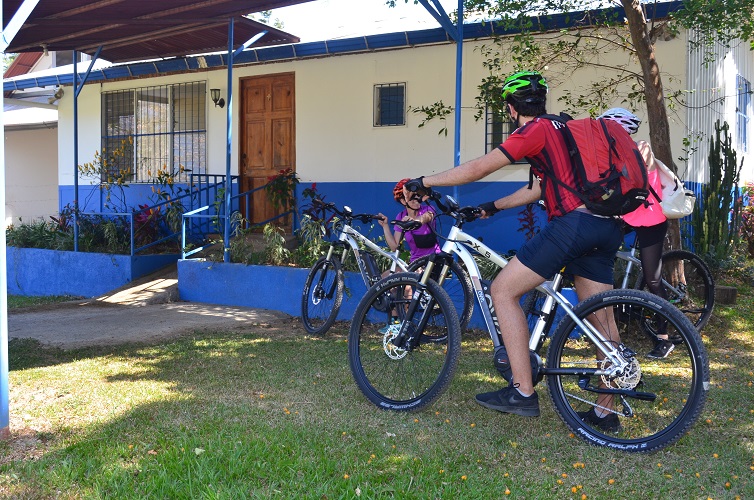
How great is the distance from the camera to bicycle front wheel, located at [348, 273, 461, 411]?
13.4 ft

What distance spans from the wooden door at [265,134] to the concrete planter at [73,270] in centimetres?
173

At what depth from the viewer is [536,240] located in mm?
3717

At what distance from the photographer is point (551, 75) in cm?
933

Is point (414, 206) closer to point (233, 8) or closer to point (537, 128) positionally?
point (537, 128)

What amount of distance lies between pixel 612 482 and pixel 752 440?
1091 millimetres

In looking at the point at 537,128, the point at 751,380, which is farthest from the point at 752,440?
the point at 537,128

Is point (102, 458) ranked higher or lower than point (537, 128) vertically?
lower

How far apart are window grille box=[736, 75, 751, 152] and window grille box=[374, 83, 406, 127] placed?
18.0 feet

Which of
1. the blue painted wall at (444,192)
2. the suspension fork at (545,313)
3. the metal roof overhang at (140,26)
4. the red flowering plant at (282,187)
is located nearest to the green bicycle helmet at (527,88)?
the suspension fork at (545,313)

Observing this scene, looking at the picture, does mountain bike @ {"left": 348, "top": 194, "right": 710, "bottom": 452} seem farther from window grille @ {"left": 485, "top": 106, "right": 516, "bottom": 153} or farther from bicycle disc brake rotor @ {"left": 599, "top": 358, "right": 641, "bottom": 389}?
window grille @ {"left": 485, "top": 106, "right": 516, "bottom": 153}

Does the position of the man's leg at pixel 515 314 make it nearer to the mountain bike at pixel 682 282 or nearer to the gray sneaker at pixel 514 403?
the gray sneaker at pixel 514 403

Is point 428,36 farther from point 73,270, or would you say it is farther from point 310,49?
point 73,270

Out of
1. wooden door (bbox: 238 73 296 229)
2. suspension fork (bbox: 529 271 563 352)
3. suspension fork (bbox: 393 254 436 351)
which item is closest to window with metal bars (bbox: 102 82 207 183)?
wooden door (bbox: 238 73 296 229)

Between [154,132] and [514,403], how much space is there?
35.0 feet
